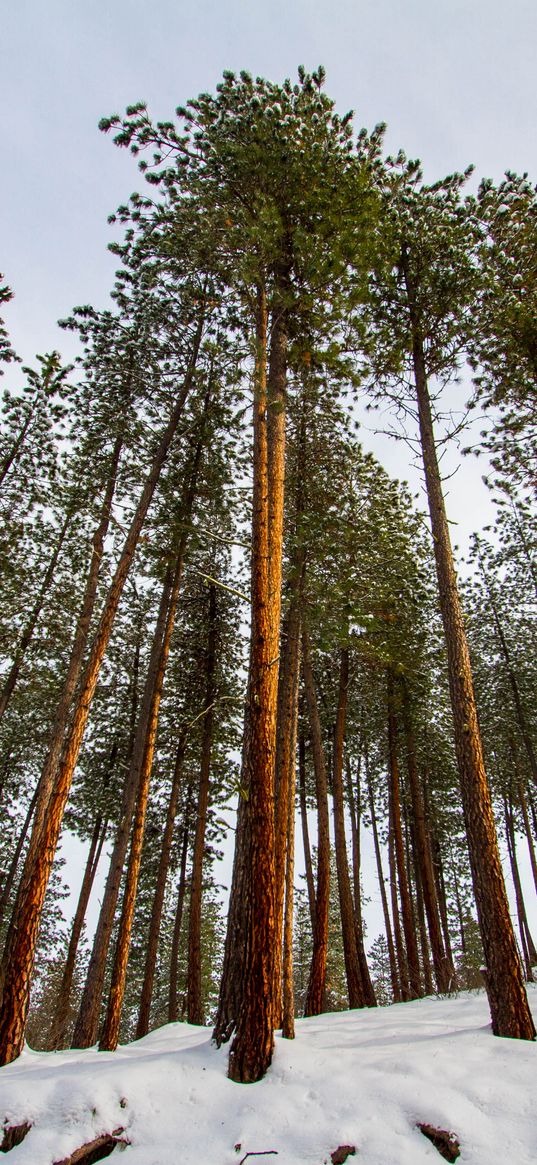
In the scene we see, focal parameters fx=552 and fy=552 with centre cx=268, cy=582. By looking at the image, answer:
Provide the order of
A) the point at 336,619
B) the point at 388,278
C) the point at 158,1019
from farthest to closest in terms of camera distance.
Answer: the point at 158,1019 → the point at 336,619 → the point at 388,278

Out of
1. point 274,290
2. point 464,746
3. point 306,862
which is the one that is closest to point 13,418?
point 274,290

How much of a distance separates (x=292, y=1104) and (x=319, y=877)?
8.01 m

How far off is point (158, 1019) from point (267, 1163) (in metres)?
26.8

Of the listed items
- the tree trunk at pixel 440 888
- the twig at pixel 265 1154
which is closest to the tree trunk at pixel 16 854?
the tree trunk at pixel 440 888

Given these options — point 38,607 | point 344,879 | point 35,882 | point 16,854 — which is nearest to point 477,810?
point 35,882

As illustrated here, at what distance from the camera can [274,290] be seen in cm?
804

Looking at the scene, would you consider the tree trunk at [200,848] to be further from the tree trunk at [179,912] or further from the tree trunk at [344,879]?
the tree trunk at [179,912]

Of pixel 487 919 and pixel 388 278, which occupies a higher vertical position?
pixel 388 278

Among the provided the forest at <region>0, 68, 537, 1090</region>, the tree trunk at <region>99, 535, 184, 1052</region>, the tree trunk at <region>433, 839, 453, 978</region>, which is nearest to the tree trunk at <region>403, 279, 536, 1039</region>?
the forest at <region>0, 68, 537, 1090</region>

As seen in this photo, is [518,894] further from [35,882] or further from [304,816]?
[35,882]

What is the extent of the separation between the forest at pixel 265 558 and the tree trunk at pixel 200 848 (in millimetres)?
69

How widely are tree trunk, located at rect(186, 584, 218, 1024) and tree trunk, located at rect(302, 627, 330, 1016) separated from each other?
7.89ft

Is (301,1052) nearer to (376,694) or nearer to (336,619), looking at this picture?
(336,619)

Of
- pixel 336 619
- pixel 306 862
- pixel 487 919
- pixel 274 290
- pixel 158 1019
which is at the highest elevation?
pixel 274 290
